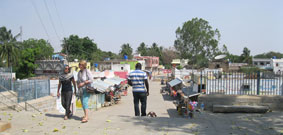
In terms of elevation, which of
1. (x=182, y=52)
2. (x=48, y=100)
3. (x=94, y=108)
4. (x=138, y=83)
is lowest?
(x=94, y=108)

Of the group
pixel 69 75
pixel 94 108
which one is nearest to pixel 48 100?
pixel 94 108

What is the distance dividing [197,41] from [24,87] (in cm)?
4741

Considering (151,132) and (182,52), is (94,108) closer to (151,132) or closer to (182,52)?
(151,132)

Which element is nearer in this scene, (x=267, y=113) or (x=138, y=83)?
(x=138, y=83)

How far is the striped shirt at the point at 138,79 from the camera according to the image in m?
5.78

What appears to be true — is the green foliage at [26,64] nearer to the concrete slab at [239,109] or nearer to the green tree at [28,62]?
the green tree at [28,62]

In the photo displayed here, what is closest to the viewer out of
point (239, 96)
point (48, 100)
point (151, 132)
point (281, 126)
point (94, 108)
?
point (151, 132)

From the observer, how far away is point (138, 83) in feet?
19.1

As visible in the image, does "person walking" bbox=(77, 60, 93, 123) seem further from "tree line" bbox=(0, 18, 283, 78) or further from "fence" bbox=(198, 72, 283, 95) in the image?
"tree line" bbox=(0, 18, 283, 78)

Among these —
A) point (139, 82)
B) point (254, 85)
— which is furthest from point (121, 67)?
point (139, 82)

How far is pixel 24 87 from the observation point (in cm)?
1159

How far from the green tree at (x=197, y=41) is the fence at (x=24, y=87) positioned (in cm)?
4522

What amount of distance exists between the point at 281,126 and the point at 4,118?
6842mm

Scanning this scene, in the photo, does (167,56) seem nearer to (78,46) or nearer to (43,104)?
(78,46)
